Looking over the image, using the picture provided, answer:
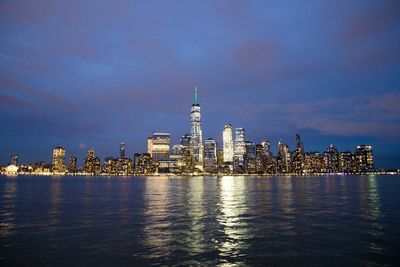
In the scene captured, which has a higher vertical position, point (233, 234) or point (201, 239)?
point (201, 239)

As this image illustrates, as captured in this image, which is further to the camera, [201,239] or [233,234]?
[233,234]

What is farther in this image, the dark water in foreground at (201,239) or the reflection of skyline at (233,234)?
the reflection of skyline at (233,234)

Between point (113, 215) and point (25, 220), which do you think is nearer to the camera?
point (25, 220)

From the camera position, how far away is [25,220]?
42.2 metres

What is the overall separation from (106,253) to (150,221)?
15.9 m

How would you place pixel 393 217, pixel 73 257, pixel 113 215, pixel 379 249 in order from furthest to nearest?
pixel 113 215 < pixel 393 217 < pixel 379 249 < pixel 73 257

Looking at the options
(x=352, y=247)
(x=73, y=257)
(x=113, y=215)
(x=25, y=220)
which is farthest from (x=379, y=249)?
(x=25, y=220)

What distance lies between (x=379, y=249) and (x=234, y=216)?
843 inches

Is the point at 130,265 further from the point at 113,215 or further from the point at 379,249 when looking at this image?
the point at 113,215

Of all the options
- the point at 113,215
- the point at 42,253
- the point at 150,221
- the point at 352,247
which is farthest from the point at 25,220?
the point at 352,247

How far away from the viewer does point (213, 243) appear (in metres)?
28.8

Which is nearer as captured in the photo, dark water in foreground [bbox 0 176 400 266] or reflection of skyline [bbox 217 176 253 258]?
dark water in foreground [bbox 0 176 400 266]

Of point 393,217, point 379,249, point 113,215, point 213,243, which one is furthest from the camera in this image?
point 113,215

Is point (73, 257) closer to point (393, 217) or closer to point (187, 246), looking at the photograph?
point (187, 246)
